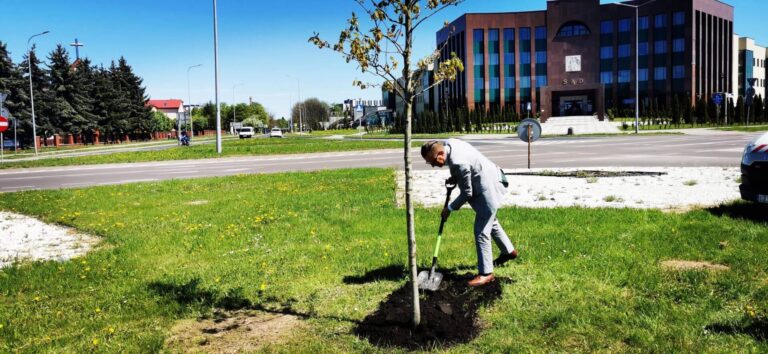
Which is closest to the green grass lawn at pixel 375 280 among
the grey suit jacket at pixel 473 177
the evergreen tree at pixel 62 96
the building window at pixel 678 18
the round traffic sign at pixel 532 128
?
the grey suit jacket at pixel 473 177

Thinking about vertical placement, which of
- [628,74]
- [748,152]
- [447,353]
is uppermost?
[628,74]

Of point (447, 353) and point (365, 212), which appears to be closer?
point (447, 353)

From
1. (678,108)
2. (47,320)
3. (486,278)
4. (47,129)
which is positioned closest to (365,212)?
(486,278)

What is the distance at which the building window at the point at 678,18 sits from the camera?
69875 mm

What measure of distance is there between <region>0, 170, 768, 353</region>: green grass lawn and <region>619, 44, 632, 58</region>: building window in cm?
7205

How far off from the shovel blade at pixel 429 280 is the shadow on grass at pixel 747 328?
1.95m

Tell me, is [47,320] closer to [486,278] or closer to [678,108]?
[486,278]

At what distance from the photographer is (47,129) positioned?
2078 inches

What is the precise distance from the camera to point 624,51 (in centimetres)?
7275

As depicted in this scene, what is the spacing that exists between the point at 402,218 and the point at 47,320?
4499 mm

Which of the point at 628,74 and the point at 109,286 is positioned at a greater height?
the point at 628,74

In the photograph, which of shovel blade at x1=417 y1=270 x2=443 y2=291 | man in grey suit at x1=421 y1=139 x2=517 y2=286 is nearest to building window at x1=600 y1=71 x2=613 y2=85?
man in grey suit at x1=421 y1=139 x2=517 y2=286

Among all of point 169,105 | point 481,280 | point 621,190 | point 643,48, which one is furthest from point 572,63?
point 169,105

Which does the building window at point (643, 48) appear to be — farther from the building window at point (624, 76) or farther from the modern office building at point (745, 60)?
the modern office building at point (745, 60)
